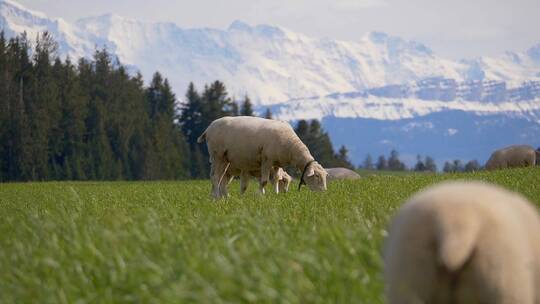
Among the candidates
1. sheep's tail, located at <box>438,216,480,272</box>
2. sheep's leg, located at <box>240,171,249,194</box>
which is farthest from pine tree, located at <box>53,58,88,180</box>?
sheep's tail, located at <box>438,216,480,272</box>

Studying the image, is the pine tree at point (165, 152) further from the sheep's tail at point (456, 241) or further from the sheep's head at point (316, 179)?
the sheep's tail at point (456, 241)

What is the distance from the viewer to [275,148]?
20.4 m

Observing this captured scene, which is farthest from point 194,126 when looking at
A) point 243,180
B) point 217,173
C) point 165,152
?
point 217,173

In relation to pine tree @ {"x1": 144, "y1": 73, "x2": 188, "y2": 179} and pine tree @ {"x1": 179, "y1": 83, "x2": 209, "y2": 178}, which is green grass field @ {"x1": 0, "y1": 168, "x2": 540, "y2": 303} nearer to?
pine tree @ {"x1": 144, "y1": 73, "x2": 188, "y2": 179}

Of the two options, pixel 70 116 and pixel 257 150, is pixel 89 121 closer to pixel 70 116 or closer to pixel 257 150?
pixel 70 116

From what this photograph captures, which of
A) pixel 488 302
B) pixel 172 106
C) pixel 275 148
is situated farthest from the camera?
pixel 172 106

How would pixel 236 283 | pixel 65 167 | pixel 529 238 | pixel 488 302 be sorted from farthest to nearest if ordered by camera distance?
pixel 65 167 < pixel 236 283 < pixel 529 238 < pixel 488 302

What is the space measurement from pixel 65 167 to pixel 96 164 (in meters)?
2.98

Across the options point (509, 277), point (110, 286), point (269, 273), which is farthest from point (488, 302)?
point (110, 286)

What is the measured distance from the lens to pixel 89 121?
85.4 metres

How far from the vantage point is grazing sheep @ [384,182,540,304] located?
14.7ft

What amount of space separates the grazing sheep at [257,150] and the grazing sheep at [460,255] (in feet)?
51.4

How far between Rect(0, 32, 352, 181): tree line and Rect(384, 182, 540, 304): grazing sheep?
71554 millimetres

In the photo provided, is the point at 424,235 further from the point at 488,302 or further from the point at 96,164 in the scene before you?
the point at 96,164
